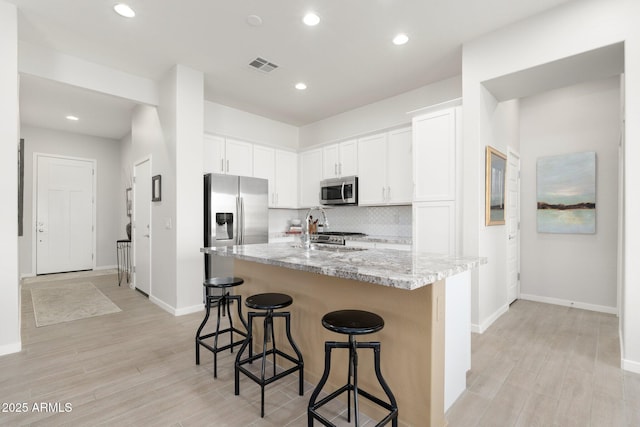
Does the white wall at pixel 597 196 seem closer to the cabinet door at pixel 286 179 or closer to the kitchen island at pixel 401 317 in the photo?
the kitchen island at pixel 401 317

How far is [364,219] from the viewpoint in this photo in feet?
17.3

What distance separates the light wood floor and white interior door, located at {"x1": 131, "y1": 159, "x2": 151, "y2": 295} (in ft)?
4.28

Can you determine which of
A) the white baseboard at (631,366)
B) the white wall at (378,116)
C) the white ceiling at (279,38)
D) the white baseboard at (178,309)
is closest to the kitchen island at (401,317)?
the white baseboard at (631,366)

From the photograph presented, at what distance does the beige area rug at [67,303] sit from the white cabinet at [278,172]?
280 cm

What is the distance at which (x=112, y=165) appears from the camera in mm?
7027

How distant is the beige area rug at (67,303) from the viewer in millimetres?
3705

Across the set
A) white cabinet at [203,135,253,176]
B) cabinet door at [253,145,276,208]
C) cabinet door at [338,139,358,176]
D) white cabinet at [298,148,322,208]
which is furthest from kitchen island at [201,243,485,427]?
white cabinet at [298,148,322,208]

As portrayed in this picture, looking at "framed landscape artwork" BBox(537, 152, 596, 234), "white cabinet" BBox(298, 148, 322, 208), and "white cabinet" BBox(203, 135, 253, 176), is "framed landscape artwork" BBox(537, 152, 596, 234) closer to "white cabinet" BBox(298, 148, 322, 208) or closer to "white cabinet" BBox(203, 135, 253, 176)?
"white cabinet" BBox(298, 148, 322, 208)

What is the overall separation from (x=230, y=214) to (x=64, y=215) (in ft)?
14.8

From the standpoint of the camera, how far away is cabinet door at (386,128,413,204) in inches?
170

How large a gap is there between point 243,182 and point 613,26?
4.06 meters

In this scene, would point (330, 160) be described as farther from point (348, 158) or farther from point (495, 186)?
point (495, 186)

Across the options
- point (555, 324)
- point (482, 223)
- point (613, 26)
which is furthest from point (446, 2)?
point (555, 324)

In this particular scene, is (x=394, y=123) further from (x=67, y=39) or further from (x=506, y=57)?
(x=67, y=39)
